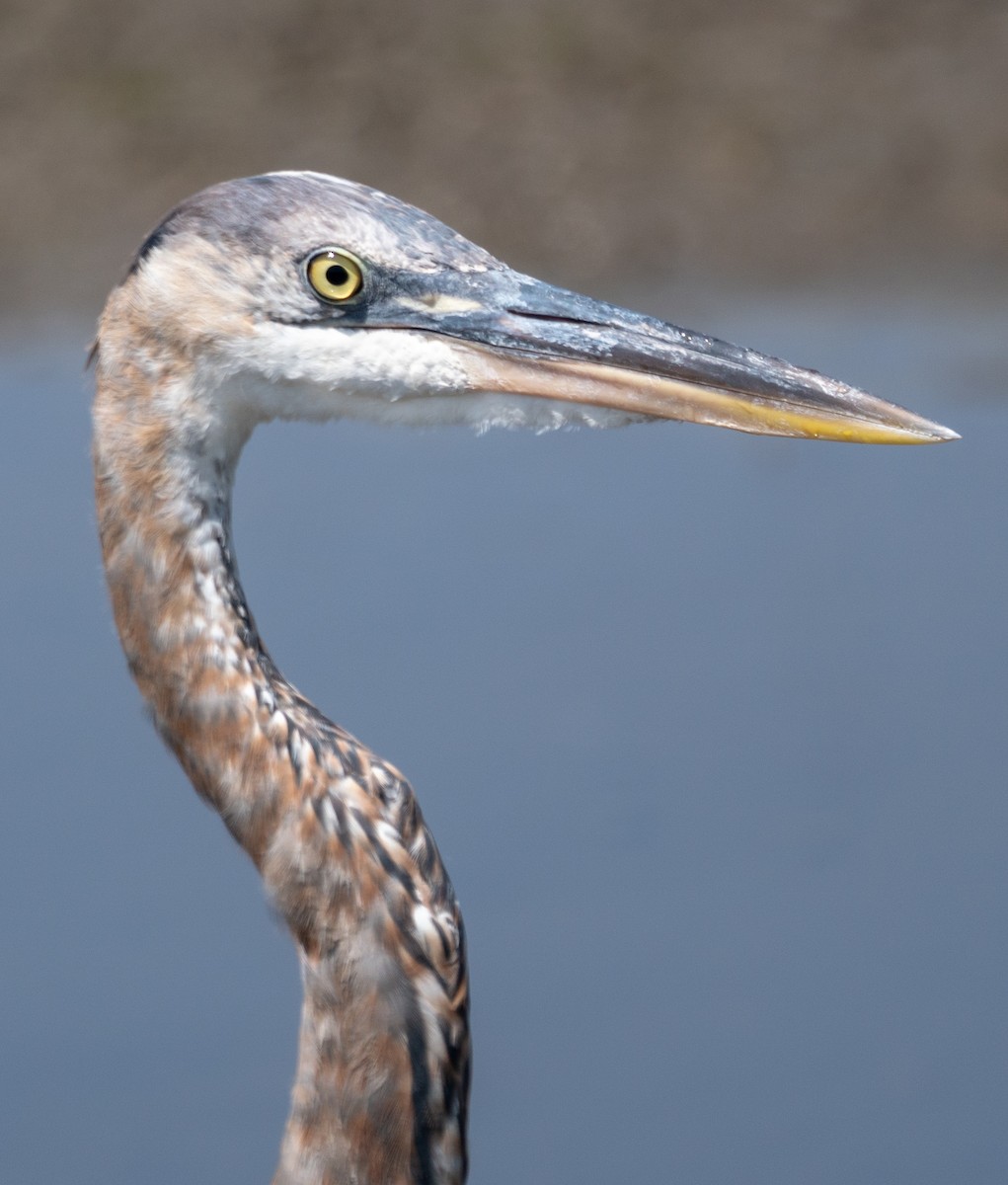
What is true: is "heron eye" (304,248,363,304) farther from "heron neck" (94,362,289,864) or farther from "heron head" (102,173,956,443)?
"heron neck" (94,362,289,864)

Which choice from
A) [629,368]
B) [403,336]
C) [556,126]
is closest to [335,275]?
[403,336]

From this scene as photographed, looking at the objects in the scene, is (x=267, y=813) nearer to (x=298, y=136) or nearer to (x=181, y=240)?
(x=181, y=240)

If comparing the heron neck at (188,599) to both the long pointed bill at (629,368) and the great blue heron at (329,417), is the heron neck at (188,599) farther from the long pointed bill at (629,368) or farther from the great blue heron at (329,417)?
the long pointed bill at (629,368)

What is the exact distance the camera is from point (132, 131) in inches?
220

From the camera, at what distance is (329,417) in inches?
78.7

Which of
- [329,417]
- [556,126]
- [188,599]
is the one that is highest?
[556,126]

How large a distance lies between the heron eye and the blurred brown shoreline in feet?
11.2

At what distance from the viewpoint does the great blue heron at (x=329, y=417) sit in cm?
187

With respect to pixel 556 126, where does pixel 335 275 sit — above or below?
below

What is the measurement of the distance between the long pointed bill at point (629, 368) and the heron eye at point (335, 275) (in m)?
0.08

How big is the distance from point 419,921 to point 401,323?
2.26 ft

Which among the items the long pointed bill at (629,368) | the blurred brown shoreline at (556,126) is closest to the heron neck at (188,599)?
the long pointed bill at (629,368)

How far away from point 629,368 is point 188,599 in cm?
58

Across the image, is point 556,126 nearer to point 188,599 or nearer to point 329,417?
point 329,417
